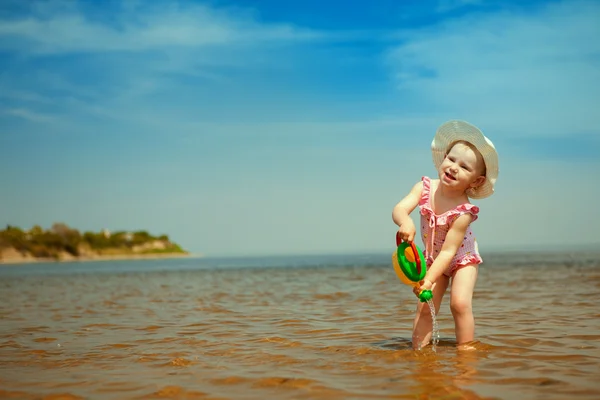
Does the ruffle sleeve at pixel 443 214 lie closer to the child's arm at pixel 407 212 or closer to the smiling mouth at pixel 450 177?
the child's arm at pixel 407 212

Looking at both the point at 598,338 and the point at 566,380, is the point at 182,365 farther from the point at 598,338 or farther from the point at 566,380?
the point at 598,338

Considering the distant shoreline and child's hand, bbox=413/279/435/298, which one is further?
the distant shoreline

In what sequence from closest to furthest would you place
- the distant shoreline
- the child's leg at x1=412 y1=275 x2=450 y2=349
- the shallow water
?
the shallow water
the child's leg at x1=412 y1=275 x2=450 y2=349
the distant shoreline

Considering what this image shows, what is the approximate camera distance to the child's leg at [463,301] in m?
5.28

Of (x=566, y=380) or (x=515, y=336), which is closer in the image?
(x=566, y=380)

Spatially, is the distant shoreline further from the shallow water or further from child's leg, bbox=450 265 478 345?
child's leg, bbox=450 265 478 345

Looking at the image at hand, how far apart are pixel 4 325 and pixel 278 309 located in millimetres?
3867

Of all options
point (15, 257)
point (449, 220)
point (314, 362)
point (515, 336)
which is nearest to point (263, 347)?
point (314, 362)

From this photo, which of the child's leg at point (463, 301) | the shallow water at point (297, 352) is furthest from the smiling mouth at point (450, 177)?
the shallow water at point (297, 352)

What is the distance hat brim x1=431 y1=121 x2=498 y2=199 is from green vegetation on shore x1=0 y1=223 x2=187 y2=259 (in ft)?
261

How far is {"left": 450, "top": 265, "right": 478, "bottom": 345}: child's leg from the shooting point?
17.3 feet

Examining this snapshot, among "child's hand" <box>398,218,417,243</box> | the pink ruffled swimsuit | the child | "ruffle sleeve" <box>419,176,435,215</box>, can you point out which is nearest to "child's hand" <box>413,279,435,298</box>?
the child

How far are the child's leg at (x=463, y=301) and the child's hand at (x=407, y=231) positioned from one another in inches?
28.6

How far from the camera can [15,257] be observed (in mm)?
76812
